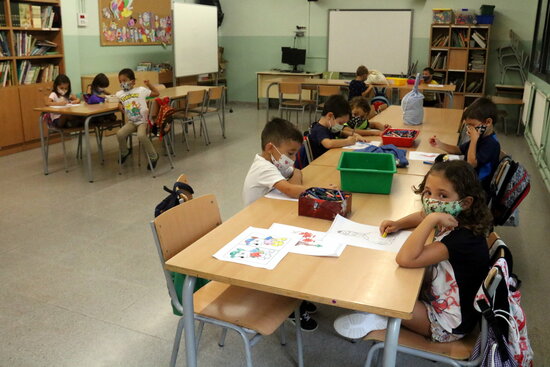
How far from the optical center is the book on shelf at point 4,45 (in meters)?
6.00

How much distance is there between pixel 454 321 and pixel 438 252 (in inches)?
9.7

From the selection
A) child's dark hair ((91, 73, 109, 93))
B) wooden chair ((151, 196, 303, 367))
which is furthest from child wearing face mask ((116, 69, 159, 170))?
wooden chair ((151, 196, 303, 367))

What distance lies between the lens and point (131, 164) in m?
5.77

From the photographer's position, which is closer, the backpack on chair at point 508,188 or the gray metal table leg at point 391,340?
the gray metal table leg at point 391,340

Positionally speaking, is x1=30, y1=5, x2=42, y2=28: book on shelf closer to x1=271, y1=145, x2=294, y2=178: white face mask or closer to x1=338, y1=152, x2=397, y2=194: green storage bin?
x1=271, y1=145, x2=294, y2=178: white face mask

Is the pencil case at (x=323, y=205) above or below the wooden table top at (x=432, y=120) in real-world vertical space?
below

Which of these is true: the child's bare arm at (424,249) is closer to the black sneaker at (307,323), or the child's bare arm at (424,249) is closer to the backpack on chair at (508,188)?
the black sneaker at (307,323)

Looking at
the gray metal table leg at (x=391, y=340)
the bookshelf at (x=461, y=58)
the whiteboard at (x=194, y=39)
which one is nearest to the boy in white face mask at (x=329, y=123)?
the gray metal table leg at (x=391, y=340)

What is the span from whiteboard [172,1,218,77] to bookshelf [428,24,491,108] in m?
4.08

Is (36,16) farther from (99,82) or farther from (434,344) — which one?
(434,344)

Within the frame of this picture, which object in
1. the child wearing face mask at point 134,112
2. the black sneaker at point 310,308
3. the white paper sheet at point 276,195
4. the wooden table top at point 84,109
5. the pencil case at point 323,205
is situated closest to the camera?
the pencil case at point 323,205

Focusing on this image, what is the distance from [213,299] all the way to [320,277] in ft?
1.78

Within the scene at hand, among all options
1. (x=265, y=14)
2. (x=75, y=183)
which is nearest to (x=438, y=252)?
(x=75, y=183)

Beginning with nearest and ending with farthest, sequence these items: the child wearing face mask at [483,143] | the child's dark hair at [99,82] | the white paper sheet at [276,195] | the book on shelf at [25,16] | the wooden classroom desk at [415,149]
A: the white paper sheet at [276,195], the wooden classroom desk at [415,149], the child wearing face mask at [483,143], the child's dark hair at [99,82], the book on shelf at [25,16]
